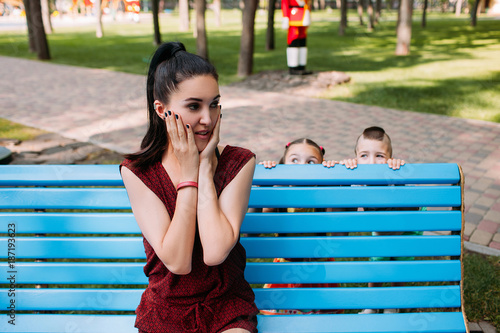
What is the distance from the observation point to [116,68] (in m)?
14.2

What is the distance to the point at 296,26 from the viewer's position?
10586 millimetres

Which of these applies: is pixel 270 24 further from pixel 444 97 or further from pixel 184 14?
pixel 184 14

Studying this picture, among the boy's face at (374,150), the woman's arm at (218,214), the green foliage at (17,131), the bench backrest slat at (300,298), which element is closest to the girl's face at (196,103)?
the woman's arm at (218,214)

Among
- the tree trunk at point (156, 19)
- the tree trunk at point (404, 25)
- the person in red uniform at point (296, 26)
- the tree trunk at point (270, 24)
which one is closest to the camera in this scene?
the person in red uniform at point (296, 26)

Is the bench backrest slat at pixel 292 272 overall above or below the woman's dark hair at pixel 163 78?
below

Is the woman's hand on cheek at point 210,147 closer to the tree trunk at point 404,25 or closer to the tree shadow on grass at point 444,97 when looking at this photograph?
the tree shadow on grass at point 444,97

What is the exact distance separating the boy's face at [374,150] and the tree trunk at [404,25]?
12.8 m

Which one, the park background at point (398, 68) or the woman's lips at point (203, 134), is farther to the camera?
the park background at point (398, 68)

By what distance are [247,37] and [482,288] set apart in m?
9.44

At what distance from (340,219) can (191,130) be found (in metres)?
0.83

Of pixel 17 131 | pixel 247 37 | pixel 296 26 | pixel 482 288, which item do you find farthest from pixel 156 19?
pixel 482 288

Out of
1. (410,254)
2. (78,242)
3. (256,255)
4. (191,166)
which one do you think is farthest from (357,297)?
(78,242)

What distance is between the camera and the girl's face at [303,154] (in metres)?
2.75

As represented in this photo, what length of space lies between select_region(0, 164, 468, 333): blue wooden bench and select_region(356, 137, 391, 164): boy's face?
0.76 meters
